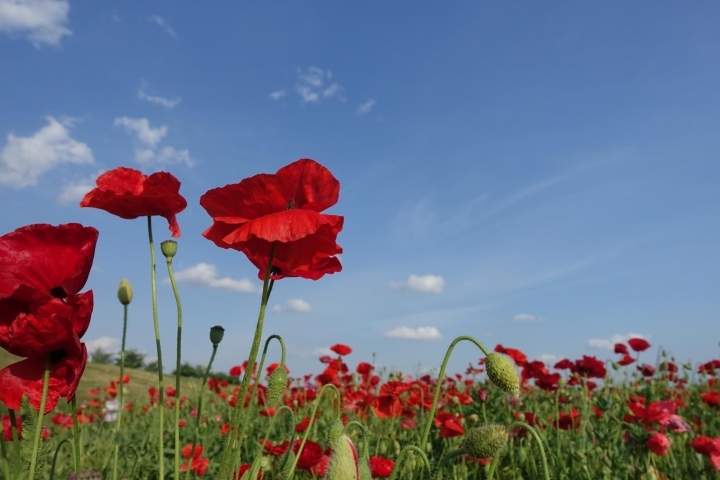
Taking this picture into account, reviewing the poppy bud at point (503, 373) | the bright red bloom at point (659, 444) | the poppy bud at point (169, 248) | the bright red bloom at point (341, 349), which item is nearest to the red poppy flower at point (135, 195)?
the poppy bud at point (169, 248)

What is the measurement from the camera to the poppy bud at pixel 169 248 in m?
1.40

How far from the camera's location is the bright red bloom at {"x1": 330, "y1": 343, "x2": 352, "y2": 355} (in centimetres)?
394

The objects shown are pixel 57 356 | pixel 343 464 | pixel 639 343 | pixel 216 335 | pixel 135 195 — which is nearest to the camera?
pixel 343 464

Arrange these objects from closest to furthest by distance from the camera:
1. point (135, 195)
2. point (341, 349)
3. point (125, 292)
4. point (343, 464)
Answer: point (343, 464) → point (135, 195) → point (125, 292) → point (341, 349)

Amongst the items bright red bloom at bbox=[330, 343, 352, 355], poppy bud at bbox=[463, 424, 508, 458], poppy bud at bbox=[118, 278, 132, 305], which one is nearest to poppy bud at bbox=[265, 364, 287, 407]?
poppy bud at bbox=[463, 424, 508, 458]

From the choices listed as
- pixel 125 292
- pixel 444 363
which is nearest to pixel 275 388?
pixel 444 363

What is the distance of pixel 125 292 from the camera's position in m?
1.69

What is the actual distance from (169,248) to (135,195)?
153mm

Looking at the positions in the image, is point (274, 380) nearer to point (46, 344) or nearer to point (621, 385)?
point (46, 344)

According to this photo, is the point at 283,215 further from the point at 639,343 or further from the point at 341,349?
the point at 639,343

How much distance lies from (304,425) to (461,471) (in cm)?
70

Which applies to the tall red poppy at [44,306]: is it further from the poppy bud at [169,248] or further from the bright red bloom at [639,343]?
the bright red bloom at [639,343]

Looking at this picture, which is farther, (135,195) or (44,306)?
(135,195)

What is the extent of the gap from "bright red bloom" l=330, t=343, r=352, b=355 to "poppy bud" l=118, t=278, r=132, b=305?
2361 millimetres
